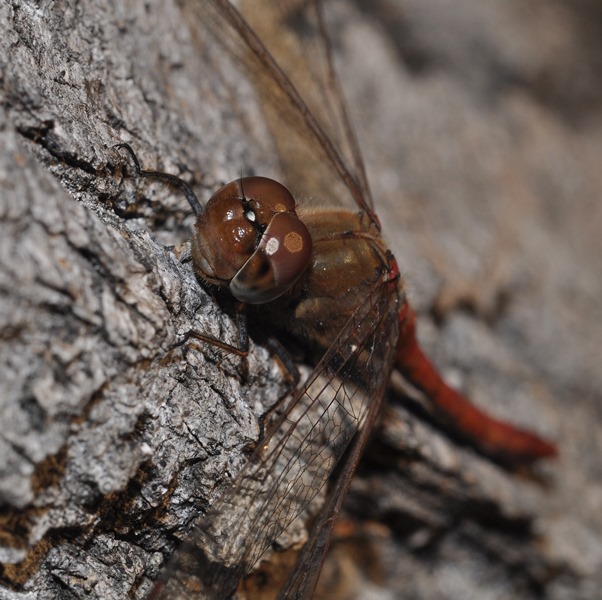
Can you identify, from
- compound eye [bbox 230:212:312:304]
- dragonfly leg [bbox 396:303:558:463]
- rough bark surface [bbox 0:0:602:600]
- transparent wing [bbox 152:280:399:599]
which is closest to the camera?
rough bark surface [bbox 0:0:602:600]

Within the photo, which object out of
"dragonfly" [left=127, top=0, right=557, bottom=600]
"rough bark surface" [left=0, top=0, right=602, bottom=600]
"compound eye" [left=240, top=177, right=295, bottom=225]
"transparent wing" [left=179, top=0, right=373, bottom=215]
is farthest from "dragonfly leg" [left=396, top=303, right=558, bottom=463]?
"compound eye" [left=240, top=177, right=295, bottom=225]

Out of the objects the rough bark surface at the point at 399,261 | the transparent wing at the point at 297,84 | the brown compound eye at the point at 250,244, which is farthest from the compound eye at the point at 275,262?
the transparent wing at the point at 297,84

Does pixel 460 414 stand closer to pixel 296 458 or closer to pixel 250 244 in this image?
pixel 296 458

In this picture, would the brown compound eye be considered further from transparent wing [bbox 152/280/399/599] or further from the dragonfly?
transparent wing [bbox 152/280/399/599]

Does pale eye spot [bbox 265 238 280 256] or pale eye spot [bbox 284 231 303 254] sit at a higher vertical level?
pale eye spot [bbox 284 231 303 254]

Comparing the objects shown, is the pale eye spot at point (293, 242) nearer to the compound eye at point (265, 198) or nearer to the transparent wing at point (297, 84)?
the compound eye at point (265, 198)

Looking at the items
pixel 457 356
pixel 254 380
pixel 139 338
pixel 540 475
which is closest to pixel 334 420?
pixel 254 380
